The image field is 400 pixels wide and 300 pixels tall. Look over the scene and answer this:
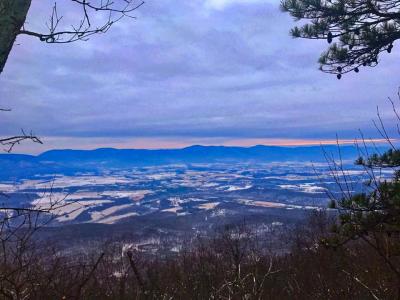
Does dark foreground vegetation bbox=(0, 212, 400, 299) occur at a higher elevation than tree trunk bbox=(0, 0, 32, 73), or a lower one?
lower

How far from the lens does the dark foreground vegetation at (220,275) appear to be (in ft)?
11.2

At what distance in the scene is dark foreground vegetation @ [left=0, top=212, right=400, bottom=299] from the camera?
3.42 metres

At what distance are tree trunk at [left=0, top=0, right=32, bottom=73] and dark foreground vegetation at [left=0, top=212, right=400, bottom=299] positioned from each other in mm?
1490

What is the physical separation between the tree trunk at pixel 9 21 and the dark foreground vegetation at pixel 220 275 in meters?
1.49

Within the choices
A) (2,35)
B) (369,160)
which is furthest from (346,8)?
(2,35)

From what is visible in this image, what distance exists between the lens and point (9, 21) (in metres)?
2.40

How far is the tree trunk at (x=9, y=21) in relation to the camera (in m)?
2.39

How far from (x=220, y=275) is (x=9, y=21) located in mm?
15183

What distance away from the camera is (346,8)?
7.29 m

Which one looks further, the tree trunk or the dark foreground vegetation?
the dark foreground vegetation

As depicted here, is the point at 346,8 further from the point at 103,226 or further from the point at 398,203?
the point at 103,226

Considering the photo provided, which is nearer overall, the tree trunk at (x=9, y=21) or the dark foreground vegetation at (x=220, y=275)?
the tree trunk at (x=9, y=21)

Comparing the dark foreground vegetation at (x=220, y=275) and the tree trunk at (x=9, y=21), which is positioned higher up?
the tree trunk at (x=9, y=21)

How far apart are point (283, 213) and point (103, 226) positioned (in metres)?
44.4
